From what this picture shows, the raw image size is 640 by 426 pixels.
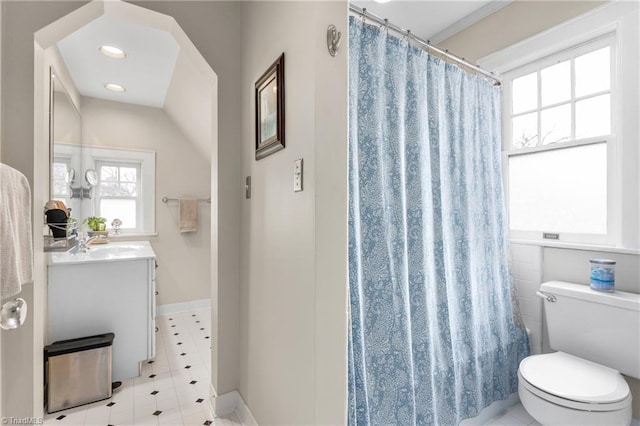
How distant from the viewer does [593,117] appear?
1.83 meters

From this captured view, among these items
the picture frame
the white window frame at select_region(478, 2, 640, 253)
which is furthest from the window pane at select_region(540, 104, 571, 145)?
the picture frame

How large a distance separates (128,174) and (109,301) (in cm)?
189

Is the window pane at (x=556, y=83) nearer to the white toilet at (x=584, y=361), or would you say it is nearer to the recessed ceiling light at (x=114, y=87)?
the white toilet at (x=584, y=361)

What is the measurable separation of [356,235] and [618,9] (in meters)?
1.99

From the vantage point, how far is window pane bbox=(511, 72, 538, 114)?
6.86ft

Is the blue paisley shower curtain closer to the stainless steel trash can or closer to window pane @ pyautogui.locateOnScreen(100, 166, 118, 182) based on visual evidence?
the stainless steel trash can

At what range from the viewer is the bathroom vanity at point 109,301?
2020 millimetres

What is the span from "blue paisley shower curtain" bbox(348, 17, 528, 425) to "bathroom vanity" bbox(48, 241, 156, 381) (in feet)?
5.89

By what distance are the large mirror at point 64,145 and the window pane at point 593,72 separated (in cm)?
345

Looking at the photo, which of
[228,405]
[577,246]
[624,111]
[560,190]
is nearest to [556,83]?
[624,111]

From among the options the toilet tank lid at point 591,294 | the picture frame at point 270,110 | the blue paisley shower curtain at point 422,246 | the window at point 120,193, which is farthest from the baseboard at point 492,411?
the window at point 120,193

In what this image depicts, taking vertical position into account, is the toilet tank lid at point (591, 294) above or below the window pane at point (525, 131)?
below

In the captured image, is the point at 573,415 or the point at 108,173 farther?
the point at 108,173

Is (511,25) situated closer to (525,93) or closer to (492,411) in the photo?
(525,93)
